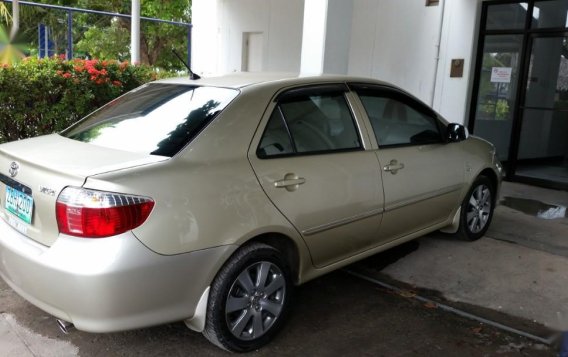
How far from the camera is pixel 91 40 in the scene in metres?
22.5

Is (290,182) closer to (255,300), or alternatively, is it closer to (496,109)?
(255,300)

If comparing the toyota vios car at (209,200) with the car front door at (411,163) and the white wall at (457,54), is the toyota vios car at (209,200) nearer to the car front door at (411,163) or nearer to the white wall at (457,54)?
the car front door at (411,163)

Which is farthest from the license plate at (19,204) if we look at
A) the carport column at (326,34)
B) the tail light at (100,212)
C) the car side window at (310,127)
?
the carport column at (326,34)

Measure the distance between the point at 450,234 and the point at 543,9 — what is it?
4.23 meters

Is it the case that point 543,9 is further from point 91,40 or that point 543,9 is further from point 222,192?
point 91,40

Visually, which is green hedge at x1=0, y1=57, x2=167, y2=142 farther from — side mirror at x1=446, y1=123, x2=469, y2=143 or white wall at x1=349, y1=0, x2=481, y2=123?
white wall at x1=349, y1=0, x2=481, y2=123

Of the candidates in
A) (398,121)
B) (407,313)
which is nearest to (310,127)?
(398,121)

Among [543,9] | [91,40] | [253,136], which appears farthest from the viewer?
[91,40]

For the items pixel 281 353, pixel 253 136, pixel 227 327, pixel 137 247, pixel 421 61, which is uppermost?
pixel 421 61

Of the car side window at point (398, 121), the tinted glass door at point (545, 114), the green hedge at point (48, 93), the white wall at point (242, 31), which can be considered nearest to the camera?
the car side window at point (398, 121)

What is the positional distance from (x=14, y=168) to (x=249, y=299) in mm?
1553

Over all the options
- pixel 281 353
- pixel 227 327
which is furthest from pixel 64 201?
pixel 281 353

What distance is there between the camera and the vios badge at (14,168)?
3045 millimetres

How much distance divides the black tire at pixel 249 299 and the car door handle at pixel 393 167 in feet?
3.87
